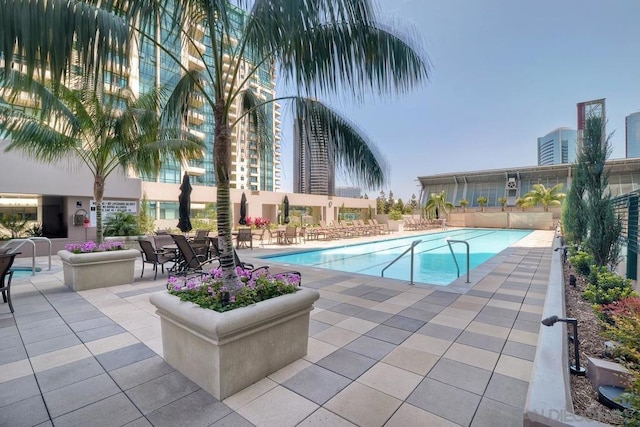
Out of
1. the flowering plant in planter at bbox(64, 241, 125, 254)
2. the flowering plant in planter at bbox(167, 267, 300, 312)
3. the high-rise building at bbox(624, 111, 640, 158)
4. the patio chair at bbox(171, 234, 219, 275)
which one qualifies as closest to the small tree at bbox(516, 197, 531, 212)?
the high-rise building at bbox(624, 111, 640, 158)

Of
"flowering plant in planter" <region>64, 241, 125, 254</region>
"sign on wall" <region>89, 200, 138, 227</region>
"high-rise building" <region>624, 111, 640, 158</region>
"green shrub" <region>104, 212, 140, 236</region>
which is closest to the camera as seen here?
"flowering plant in planter" <region>64, 241, 125, 254</region>

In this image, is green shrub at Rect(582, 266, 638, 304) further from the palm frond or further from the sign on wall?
the sign on wall

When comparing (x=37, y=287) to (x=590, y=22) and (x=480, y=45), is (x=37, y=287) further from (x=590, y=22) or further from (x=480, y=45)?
(x=590, y=22)

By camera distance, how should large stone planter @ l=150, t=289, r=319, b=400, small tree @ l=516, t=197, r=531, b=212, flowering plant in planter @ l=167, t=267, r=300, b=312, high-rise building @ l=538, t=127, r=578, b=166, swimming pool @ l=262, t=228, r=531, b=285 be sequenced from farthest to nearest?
1. high-rise building @ l=538, t=127, r=578, b=166
2. small tree @ l=516, t=197, r=531, b=212
3. swimming pool @ l=262, t=228, r=531, b=285
4. flowering plant in planter @ l=167, t=267, r=300, b=312
5. large stone planter @ l=150, t=289, r=319, b=400

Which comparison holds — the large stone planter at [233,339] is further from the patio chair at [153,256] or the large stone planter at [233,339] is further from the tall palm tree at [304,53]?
the patio chair at [153,256]

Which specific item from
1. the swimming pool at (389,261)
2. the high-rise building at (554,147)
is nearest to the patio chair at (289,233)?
the swimming pool at (389,261)

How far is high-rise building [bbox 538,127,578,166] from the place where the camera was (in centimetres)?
4010

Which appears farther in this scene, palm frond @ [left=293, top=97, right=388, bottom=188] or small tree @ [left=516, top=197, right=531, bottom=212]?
small tree @ [left=516, top=197, right=531, bottom=212]

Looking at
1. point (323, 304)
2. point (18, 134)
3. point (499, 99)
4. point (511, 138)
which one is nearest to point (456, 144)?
point (511, 138)

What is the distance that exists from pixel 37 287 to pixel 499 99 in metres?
23.8

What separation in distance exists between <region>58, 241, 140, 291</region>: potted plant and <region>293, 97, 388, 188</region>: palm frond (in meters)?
5.11

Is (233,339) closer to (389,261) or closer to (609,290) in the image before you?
(609,290)

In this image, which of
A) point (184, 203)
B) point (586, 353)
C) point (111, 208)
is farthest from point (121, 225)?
point (586, 353)

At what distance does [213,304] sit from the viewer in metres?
2.70
